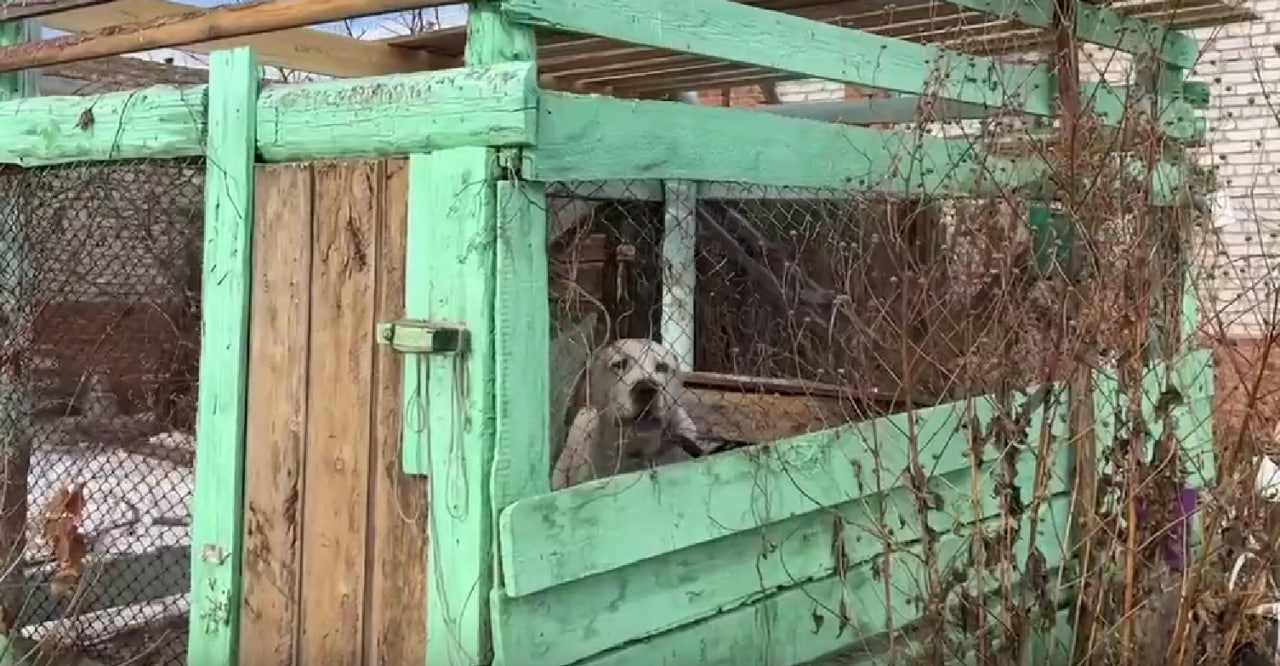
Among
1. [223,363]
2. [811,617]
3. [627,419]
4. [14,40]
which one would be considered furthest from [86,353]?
[811,617]

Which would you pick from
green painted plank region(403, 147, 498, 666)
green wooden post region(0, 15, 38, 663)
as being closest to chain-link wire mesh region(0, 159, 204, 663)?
green wooden post region(0, 15, 38, 663)

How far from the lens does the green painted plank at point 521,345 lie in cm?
254

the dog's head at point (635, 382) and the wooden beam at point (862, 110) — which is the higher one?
the wooden beam at point (862, 110)

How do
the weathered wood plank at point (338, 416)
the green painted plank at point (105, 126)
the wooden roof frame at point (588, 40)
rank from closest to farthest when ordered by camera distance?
1. the weathered wood plank at point (338, 416)
2. the green painted plank at point (105, 126)
3. the wooden roof frame at point (588, 40)

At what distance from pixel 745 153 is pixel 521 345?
2.90 ft

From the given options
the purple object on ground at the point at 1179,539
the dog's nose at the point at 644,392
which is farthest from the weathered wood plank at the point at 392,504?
the purple object on ground at the point at 1179,539

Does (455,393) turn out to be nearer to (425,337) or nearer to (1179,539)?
(425,337)

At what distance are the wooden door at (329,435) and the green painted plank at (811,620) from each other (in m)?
0.51

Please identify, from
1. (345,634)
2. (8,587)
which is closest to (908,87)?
(345,634)

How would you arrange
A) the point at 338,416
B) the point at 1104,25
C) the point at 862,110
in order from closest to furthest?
the point at 338,416 → the point at 1104,25 → the point at 862,110

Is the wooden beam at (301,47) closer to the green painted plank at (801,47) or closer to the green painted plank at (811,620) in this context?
the green painted plank at (801,47)

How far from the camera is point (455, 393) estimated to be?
2570 mm

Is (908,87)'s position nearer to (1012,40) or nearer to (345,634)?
(1012,40)

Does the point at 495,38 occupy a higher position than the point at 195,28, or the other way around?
the point at 195,28
